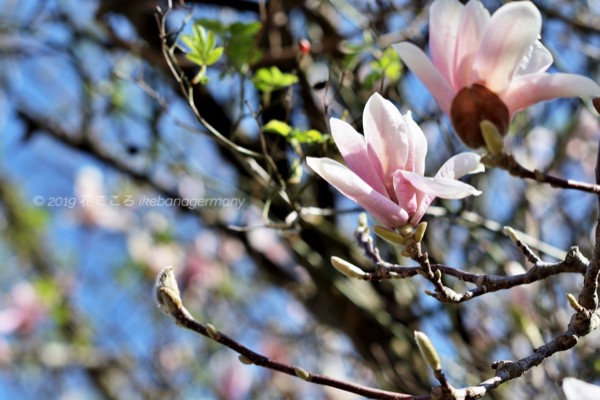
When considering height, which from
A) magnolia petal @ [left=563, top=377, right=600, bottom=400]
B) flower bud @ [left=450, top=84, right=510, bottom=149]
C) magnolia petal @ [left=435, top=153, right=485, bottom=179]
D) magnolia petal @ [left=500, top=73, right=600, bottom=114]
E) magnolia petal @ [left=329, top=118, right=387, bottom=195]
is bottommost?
magnolia petal @ [left=563, top=377, right=600, bottom=400]

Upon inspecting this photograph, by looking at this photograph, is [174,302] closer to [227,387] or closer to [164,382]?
[227,387]

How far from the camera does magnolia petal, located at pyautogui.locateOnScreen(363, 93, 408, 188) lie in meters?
0.67

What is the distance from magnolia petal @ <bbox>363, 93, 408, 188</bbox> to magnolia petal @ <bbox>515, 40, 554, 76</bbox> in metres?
0.12

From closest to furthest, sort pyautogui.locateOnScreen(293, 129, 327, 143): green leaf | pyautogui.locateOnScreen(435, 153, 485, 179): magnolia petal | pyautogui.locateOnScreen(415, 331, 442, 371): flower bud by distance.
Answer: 1. pyautogui.locateOnScreen(415, 331, 442, 371): flower bud
2. pyautogui.locateOnScreen(435, 153, 485, 179): magnolia petal
3. pyautogui.locateOnScreen(293, 129, 327, 143): green leaf

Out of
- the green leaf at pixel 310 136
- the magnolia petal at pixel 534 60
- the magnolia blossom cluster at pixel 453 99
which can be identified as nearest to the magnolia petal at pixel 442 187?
the magnolia blossom cluster at pixel 453 99

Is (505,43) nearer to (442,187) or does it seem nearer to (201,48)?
(442,187)

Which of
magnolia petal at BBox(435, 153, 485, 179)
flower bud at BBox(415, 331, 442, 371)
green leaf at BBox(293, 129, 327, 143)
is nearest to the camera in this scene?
flower bud at BBox(415, 331, 442, 371)

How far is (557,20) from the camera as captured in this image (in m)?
1.80

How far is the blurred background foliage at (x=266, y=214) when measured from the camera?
49.6 inches

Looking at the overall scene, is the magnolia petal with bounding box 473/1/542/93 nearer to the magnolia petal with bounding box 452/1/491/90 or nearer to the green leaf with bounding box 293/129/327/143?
the magnolia petal with bounding box 452/1/491/90

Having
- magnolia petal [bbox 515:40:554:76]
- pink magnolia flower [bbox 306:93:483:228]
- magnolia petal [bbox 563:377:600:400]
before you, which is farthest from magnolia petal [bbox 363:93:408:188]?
magnolia petal [bbox 563:377:600:400]

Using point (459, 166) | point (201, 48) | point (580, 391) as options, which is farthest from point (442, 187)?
point (201, 48)

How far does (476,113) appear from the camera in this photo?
623mm

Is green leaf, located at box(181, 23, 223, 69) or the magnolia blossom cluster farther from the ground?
the magnolia blossom cluster
